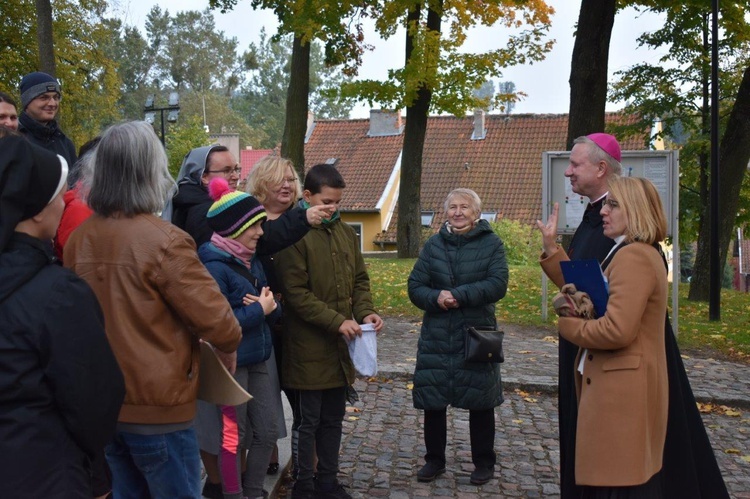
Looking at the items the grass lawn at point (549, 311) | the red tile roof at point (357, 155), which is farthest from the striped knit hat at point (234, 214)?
the red tile roof at point (357, 155)

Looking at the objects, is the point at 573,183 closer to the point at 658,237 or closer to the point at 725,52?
the point at 658,237

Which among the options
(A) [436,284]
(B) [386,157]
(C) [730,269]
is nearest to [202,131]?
(B) [386,157]

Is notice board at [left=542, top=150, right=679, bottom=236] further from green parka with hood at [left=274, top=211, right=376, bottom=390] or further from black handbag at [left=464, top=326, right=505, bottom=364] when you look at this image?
green parka with hood at [left=274, top=211, right=376, bottom=390]

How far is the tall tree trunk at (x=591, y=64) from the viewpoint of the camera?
1328 centimetres

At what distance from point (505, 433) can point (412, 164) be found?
15.5 metres

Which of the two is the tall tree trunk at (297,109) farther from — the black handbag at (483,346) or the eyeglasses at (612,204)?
the eyeglasses at (612,204)

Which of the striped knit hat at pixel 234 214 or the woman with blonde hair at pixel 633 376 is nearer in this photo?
the woman with blonde hair at pixel 633 376

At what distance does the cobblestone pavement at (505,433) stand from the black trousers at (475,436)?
155mm

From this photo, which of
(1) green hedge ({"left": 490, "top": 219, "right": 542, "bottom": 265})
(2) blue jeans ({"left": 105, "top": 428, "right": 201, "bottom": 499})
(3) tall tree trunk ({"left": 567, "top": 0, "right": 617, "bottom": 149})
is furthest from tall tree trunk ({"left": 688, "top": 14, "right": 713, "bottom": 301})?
(2) blue jeans ({"left": 105, "top": 428, "right": 201, "bottom": 499})

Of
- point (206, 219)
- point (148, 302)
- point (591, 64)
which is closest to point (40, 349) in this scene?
point (148, 302)

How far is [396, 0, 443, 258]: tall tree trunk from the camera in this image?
22.5 metres

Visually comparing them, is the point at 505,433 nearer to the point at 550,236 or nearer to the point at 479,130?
the point at 550,236

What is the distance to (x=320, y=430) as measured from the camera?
5781 mm

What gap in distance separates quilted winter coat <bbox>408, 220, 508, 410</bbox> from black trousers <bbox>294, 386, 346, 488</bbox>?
2.46 ft
